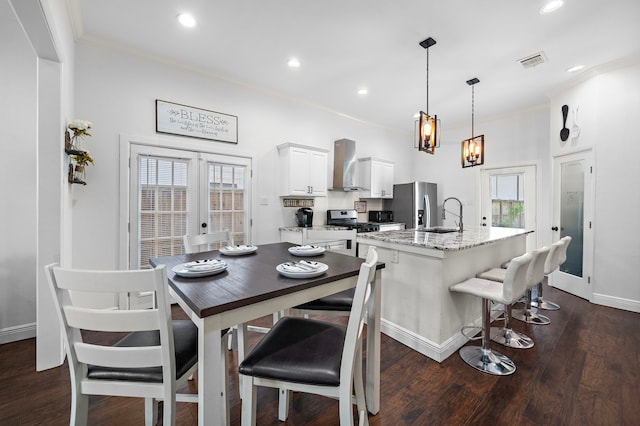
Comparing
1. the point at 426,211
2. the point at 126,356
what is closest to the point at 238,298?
the point at 126,356

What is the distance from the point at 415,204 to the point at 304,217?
2307 mm

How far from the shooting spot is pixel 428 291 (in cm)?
223

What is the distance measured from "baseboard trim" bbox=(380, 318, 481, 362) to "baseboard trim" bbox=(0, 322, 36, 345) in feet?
10.6

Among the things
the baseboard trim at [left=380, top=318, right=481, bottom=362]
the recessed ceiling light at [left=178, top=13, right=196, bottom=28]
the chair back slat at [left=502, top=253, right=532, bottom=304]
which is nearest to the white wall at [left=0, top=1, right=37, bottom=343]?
the recessed ceiling light at [left=178, top=13, right=196, bottom=28]

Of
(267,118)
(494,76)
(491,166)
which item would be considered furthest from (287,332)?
(491,166)

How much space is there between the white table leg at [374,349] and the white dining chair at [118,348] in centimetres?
94

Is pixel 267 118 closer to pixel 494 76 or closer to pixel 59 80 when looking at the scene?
pixel 59 80

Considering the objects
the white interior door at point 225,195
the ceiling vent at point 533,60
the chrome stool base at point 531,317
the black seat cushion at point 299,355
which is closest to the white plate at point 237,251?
the black seat cushion at point 299,355

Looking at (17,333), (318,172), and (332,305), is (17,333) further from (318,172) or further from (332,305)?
(318,172)

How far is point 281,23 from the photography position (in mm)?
2562

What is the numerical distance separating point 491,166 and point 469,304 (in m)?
3.67

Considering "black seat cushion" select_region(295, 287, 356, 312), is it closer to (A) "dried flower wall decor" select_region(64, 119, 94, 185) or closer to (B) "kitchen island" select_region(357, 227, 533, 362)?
(B) "kitchen island" select_region(357, 227, 533, 362)

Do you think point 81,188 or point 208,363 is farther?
point 81,188

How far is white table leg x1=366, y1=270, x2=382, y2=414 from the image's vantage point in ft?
4.97
